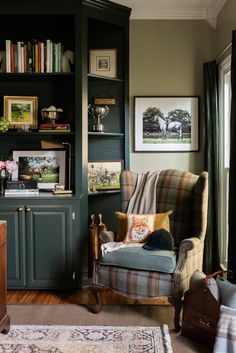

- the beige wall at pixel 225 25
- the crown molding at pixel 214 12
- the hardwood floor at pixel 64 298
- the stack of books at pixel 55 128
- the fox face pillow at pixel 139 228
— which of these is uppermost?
the crown molding at pixel 214 12

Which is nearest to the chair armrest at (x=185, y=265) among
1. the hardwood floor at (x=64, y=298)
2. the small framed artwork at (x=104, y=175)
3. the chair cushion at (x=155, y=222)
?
the chair cushion at (x=155, y=222)

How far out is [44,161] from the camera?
13.0ft

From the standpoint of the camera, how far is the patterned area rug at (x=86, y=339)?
8.06ft

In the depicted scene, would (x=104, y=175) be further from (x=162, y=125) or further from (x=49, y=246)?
(x=49, y=246)

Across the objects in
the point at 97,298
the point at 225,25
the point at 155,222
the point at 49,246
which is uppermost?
the point at 225,25

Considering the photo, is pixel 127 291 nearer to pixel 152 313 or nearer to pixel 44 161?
pixel 152 313

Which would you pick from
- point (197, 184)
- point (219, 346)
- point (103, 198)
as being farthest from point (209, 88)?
point (219, 346)

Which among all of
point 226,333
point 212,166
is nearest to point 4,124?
point 212,166

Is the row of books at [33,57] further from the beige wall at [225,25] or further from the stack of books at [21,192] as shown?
Result: the beige wall at [225,25]

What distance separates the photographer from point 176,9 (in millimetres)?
4020

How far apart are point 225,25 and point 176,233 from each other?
76.9 inches

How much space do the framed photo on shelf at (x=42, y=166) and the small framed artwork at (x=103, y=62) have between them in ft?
2.88

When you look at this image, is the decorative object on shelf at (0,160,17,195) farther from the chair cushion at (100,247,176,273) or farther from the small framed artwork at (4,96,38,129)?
the chair cushion at (100,247,176,273)

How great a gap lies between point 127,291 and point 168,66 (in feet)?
7.70
